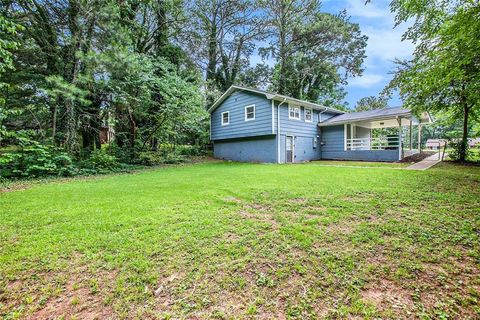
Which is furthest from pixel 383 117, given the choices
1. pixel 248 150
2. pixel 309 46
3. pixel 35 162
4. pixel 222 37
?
pixel 35 162

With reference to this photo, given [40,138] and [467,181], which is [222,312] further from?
[40,138]

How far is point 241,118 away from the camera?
15.8m

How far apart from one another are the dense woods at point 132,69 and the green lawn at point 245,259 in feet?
15.2

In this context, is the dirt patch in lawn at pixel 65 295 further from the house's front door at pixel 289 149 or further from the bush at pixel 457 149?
the bush at pixel 457 149

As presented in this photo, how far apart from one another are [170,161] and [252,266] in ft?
43.8

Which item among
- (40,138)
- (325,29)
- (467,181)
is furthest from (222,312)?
(325,29)

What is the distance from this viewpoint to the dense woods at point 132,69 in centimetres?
688

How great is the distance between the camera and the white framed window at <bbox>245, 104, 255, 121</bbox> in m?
15.0

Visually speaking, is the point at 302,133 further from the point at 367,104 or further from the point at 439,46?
the point at 367,104

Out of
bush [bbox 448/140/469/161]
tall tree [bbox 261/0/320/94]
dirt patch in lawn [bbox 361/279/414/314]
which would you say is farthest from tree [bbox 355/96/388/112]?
dirt patch in lawn [bbox 361/279/414/314]

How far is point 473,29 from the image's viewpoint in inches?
187

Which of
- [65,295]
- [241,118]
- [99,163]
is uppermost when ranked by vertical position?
[241,118]

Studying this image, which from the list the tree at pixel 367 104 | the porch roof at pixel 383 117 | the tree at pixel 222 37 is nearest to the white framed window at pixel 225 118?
the tree at pixel 222 37

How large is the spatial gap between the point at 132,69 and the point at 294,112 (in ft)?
33.1
